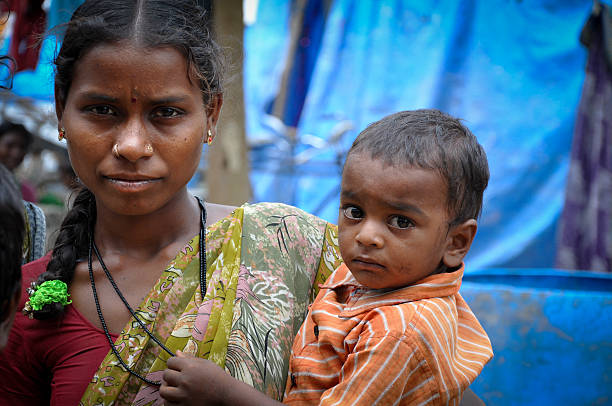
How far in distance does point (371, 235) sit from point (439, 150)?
0.27 m

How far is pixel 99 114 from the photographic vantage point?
1.57 m

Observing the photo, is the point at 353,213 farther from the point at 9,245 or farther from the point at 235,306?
the point at 9,245

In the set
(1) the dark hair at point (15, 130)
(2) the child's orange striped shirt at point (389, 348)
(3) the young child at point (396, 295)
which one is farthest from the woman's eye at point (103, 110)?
(1) the dark hair at point (15, 130)

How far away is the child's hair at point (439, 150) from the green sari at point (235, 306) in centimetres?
41

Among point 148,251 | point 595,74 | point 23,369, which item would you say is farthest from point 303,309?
point 595,74

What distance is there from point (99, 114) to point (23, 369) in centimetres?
76

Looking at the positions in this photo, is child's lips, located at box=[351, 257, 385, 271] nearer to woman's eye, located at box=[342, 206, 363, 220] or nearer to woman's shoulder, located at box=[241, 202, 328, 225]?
woman's eye, located at box=[342, 206, 363, 220]

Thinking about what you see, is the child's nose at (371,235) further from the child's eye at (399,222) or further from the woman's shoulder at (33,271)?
the woman's shoulder at (33,271)

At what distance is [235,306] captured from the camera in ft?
5.00

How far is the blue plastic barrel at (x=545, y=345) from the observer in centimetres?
216

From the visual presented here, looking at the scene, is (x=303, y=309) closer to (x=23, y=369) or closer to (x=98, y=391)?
(x=98, y=391)

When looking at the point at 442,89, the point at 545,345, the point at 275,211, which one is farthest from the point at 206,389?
the point at 442,89

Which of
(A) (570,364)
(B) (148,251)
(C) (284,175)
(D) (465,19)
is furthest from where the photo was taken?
(C) (284,175)

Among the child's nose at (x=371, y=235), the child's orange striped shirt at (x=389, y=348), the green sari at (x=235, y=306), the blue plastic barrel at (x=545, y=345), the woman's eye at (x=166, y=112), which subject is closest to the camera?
the child's orange striped shirt at (x=389, y=348)
